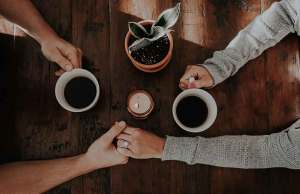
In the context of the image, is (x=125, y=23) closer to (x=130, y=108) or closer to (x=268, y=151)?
(x=130, y=108)

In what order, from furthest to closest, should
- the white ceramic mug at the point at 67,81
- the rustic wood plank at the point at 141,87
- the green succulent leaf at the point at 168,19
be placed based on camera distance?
the rustic wood plank at the point at 141,87 < the white ceramic mug at the point at 67,81 < the green succulent leaf at the point at 168,19

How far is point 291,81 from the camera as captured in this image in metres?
1.29

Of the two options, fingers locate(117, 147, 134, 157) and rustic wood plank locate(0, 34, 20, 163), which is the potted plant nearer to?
fingers locate(117, 147, 134, 157)

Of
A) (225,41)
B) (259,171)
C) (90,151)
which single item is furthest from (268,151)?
(90,151)

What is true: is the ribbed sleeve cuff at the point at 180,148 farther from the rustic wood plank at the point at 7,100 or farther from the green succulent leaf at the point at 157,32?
the rustic wood plank at the point at 7,100

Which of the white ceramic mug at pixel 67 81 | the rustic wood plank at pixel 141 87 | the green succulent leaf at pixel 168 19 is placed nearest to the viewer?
the green succulent leaf at pixel 168 19

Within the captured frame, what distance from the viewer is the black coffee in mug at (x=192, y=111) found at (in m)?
1.15

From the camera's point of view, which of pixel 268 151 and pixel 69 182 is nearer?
pixel 268 151

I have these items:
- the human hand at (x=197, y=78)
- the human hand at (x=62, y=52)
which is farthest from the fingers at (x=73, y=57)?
the human hand at (x=197, y=78)

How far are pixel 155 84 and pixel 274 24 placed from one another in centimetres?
43

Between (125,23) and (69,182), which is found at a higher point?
(125,23)

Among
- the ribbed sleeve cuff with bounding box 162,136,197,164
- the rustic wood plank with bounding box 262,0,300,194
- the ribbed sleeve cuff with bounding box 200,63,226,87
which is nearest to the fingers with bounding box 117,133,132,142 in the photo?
the ribbed sleeve cuff with bounding box 162,136,197,164

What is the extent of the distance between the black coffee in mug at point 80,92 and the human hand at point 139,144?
155mm

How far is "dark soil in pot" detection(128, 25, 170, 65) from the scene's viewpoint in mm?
1155
